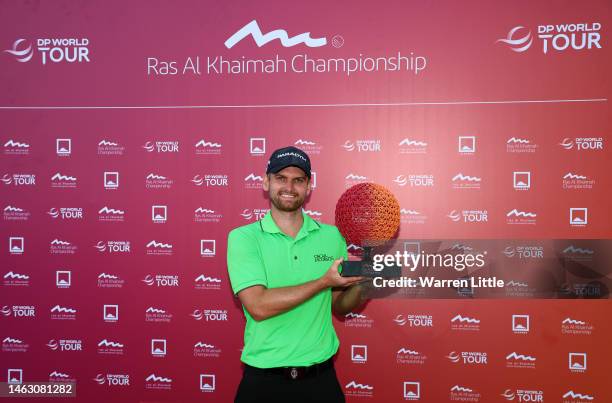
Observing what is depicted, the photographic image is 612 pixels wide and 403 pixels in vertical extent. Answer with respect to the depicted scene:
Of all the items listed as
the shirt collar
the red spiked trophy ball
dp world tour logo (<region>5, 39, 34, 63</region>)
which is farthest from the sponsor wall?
the red spiked trophy ball

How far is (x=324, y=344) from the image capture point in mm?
1555

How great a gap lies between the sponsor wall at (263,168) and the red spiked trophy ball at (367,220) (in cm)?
93

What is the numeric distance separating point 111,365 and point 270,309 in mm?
1536

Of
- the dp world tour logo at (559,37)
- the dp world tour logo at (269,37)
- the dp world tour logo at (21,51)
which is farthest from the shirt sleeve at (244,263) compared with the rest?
the dp world tour logo at (21,51)

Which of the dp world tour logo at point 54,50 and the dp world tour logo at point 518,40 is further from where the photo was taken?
the dp world tour logo at point 54,50

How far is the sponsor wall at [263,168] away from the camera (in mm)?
2135

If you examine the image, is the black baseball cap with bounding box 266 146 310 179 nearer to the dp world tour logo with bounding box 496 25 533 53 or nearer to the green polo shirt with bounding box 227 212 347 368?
the green polo shirt with bounding box 227 212 347 368

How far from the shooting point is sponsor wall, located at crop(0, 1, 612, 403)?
2.13m

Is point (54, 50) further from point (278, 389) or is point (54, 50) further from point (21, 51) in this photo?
point (278, 389)

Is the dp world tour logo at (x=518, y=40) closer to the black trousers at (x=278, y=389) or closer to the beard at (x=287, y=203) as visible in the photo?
the beard at (x=287, y=203)

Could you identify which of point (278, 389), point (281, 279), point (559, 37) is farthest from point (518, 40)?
point (278, 389)

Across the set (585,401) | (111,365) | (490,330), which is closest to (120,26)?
(111,365)

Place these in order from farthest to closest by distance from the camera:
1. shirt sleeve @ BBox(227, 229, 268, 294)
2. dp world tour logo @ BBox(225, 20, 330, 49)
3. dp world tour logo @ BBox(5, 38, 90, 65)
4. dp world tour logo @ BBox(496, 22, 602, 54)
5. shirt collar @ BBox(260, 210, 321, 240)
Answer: dp world tour logo @ BBox(5, 38, 90, 65), dp world tour logo @ BBox(225, 20, 330, 49), dp world tour logo @ BBox(496, 22, 602, 54), shirt collar @ BBox(260, 210, 321, 240), shirt sleeve @ BBox(227, 229, 268, 294)

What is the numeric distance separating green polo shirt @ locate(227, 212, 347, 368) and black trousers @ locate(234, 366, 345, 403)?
58 mm
